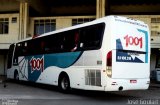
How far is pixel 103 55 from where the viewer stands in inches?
576

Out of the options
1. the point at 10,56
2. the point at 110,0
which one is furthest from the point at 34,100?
the point at 110,0

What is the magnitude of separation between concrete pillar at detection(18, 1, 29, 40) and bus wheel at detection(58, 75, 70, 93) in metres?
15.9

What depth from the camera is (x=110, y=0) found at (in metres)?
36.1

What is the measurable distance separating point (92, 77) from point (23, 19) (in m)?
19.7

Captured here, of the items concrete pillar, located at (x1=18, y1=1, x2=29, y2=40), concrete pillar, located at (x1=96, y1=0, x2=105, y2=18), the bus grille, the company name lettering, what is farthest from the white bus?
concrete pillar, located at (x1=18, y1=1, x2=29, y2=40)

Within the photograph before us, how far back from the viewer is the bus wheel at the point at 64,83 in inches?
693

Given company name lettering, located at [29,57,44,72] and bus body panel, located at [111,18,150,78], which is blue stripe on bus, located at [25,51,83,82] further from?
bus body panel, located at [111,18,150,78]

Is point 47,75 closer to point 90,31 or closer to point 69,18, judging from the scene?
point 90,31

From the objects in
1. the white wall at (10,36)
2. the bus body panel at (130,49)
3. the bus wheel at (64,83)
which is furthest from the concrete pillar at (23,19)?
the bus body panel at (130,49)

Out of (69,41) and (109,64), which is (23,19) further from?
(109,64)

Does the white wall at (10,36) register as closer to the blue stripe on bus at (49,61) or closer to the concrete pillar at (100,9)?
the concrete pillar at (100,9)

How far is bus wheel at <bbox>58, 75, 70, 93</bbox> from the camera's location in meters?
17.6

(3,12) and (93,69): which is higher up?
(3,12)

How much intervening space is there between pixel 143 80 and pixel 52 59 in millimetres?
5609
